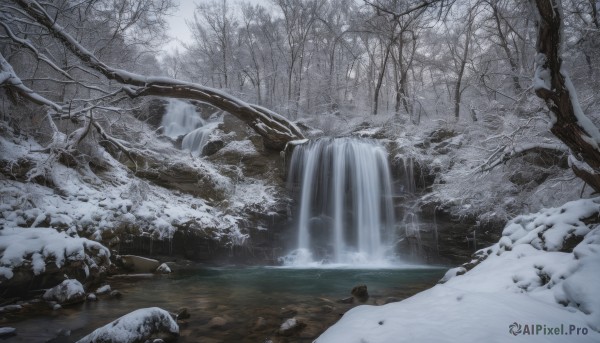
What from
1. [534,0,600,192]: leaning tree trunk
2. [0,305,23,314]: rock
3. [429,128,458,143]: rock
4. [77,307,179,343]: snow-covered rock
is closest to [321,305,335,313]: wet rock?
[77,307,179,343]: snow-covered rock

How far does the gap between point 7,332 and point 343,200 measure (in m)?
11.0

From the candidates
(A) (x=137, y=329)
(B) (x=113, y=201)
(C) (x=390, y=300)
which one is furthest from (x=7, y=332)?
(C) (x=390, y=300)

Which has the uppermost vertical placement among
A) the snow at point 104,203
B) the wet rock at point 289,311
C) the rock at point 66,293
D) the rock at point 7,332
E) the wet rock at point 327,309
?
the snow at point 104,203

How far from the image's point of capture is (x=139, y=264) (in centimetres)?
855

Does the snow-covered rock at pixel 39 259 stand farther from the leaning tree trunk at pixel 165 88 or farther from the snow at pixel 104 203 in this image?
the leaning tree trunk at pixel 165 88

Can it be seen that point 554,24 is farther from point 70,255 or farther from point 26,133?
point 26,133

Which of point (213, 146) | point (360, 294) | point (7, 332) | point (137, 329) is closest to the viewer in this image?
point (137, 329)

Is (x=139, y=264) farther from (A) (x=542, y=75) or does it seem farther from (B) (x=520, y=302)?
(A) (x=542, y=75)

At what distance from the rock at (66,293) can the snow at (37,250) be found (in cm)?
46

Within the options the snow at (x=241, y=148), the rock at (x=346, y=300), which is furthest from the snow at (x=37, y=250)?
the snow at (x=241, y=148)

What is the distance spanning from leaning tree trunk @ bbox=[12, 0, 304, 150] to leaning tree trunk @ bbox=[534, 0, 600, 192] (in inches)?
314

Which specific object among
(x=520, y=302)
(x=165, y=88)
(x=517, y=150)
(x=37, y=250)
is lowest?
(x=520, y=302)

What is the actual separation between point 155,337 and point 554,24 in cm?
618

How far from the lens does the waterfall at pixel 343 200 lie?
40.7 ft
